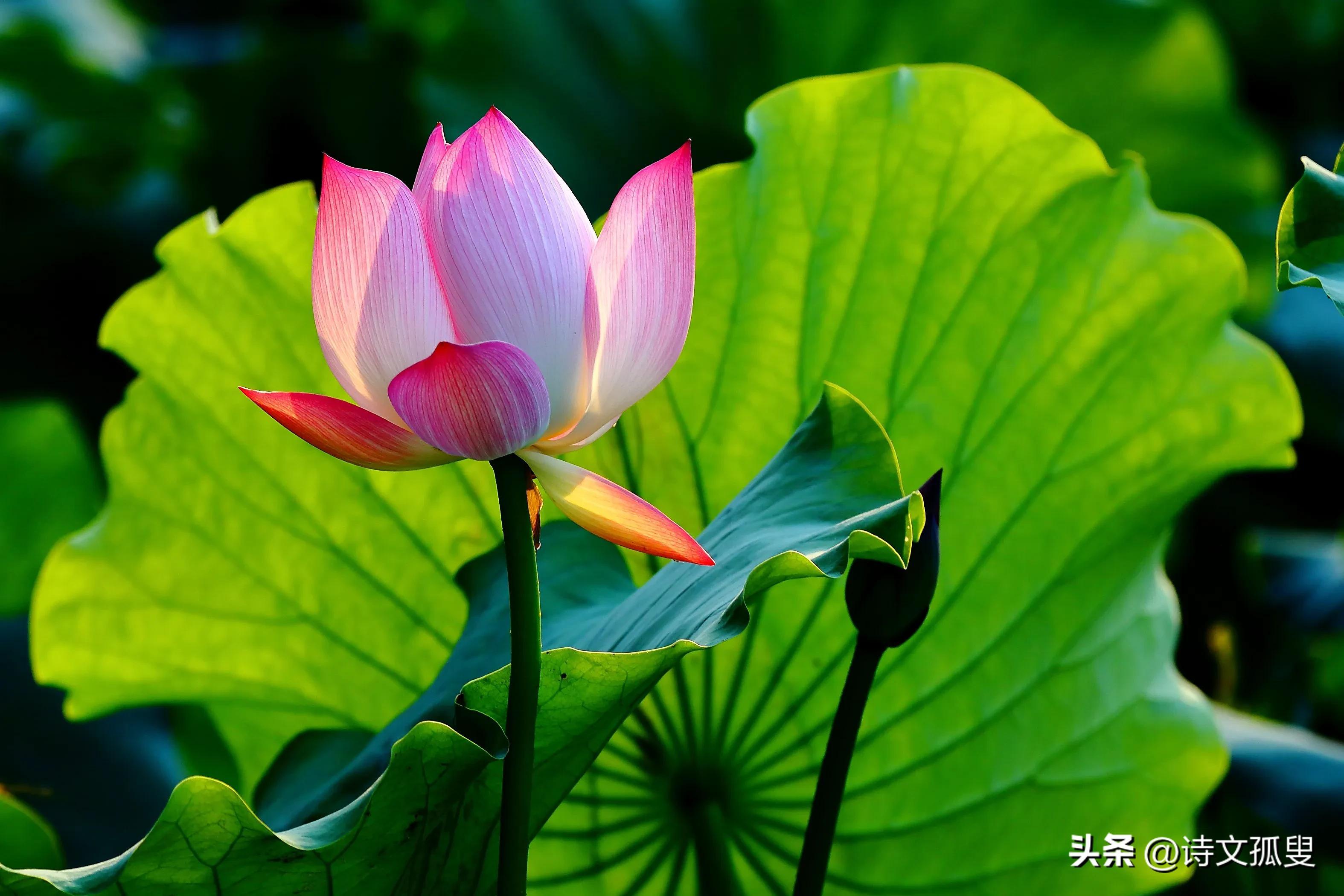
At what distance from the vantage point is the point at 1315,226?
41cm

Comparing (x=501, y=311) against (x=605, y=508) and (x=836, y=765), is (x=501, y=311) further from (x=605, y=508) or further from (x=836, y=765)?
(x=836, y=765)

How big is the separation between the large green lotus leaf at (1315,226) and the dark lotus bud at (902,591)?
0.49 feet

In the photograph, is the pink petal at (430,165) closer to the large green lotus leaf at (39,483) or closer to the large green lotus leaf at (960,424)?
the large green lotus leaf at (960,424)

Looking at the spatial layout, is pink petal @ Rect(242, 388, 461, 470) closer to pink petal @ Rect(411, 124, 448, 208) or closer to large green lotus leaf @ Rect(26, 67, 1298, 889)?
pink petal @ Rect(411, 124, 448, 208)

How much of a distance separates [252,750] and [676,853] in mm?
312

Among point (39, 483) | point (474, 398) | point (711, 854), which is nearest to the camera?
point (474, 398)

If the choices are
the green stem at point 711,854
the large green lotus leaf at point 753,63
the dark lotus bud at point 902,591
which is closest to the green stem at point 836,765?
the dark lotus bud at point 902,591

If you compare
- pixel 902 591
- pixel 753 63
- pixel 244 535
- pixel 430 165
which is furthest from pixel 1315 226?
→ pixel 753 63

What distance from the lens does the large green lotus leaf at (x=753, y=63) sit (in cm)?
114

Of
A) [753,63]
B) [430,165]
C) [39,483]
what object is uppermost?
[753,63]

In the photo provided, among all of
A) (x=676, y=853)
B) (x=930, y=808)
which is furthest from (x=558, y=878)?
(x=930, y=808)

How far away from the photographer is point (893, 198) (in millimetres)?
620

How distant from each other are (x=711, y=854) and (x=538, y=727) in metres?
0.18

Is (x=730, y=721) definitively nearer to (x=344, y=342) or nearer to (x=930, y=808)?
(x=930, y=808)
